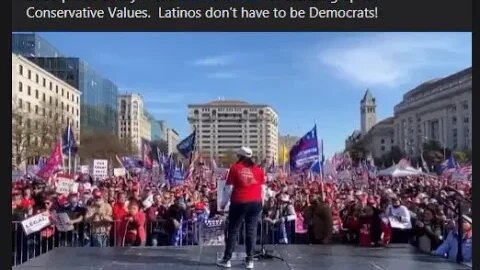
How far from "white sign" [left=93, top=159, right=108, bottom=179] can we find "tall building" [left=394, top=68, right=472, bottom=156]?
3467 mm

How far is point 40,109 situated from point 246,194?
10.1 feet

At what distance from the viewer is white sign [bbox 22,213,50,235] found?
693 centimetres

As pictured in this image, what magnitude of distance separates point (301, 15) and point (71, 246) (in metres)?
3.50

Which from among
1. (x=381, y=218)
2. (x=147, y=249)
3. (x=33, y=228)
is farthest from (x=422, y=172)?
(x=33, y=228)

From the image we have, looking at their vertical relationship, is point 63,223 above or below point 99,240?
above

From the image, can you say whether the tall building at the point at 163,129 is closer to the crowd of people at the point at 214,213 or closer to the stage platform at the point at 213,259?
the crowd of people at the point at 214,213

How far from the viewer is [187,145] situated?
25.9 feet

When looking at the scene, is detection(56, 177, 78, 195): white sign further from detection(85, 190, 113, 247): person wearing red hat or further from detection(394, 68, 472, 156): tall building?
detection(394, 68, 472, 156): tall building

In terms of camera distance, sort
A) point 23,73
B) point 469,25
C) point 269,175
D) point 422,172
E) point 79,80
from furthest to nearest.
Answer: point 422,172 → point 269,175 → point 79,80 → point 23,73 → point 469,25

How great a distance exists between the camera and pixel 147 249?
22.4 feet

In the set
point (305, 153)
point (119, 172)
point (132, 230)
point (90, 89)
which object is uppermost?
point (90, 89)

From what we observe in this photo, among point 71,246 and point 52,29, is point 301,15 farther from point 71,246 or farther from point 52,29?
point 71,246

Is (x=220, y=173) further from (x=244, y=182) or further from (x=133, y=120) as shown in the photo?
(x=244, y=182)

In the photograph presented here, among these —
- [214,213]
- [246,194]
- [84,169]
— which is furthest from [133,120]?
[246,194]
